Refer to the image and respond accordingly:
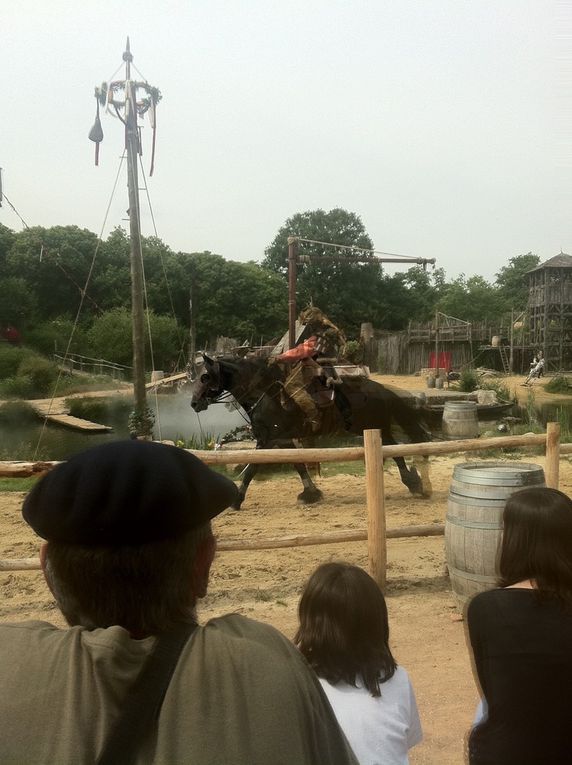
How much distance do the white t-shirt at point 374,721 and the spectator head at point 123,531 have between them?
1.14 metres

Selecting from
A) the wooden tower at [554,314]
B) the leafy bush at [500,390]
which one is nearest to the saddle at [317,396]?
the leafy bush at [500,390]

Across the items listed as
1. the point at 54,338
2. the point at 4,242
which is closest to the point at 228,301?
the point at 4,242

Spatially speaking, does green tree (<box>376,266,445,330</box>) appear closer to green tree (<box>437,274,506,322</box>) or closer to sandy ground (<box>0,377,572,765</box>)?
green tree (<box>437,274,506,322</box>)

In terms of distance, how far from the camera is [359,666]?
203cm

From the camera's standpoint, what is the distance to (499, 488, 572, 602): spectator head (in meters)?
1.94

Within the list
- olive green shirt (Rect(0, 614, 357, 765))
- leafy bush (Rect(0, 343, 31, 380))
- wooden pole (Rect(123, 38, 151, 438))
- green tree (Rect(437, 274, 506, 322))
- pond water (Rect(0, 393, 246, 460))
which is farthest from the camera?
green tree (Rect(437, 274, 506, 322))

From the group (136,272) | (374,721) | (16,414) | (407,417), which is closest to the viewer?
(374,721)

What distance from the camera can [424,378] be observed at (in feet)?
103

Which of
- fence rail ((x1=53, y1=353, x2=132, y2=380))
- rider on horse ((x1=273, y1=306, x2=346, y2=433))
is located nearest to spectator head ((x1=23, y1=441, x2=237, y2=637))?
rider on horse ((x1=273, y1=306, x2=346, y2=433))

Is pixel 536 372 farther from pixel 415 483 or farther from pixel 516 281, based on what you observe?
pixel 516 281

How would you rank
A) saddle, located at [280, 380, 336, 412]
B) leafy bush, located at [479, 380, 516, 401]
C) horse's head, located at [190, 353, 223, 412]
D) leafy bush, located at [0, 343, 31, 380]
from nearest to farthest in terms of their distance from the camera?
horse's head, located at [190, 353, 223, 412] → saddle, located at [280, 380, 336, 412] → leafy bush, located at [479, 380, 516, 401] → leafy bush, located at [0, 343, 31, 380]

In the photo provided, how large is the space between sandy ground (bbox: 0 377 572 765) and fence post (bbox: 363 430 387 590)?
0.99ft

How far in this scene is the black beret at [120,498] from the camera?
3.27 feet

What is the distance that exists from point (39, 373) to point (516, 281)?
50621 millimetres
